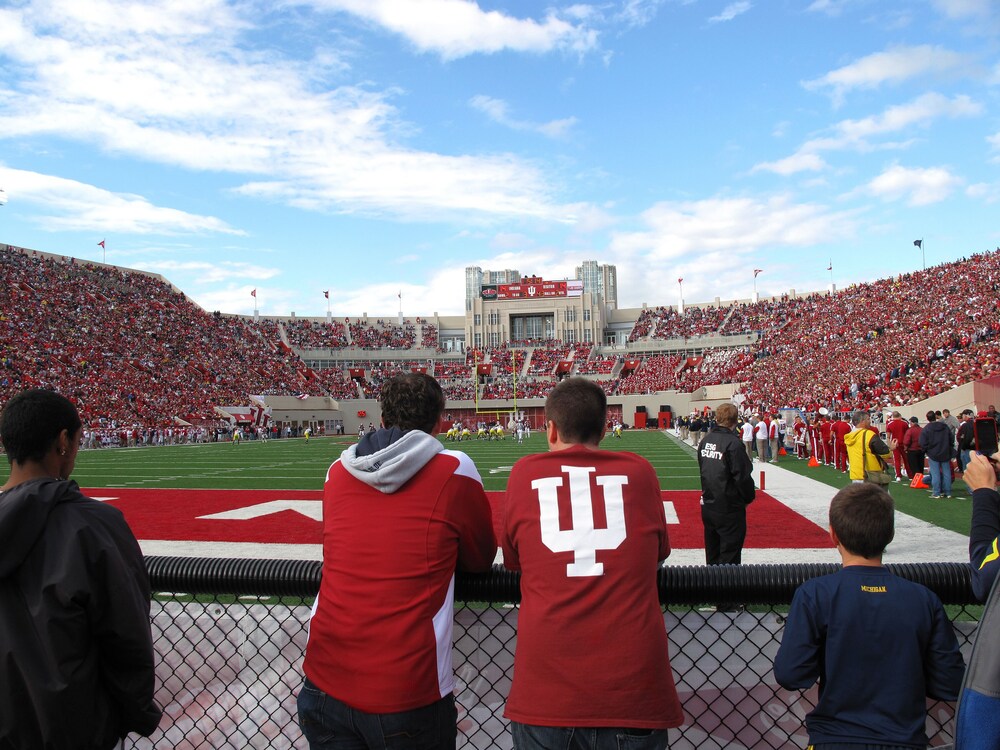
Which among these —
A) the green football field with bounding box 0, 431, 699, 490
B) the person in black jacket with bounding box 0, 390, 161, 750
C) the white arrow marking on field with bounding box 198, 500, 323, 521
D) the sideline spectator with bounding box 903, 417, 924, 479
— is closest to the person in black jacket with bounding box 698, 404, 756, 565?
the person in black jacket with bounding box 0, 390, 161, 750

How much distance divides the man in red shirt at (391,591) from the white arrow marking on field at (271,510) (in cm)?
928

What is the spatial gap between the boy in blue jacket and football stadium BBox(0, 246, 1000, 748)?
0.27 m

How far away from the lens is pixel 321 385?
6919cm

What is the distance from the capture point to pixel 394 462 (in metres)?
2.33

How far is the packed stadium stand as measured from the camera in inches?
1404

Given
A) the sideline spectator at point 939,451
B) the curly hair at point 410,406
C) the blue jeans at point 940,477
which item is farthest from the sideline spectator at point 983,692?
the blue jeans at point 940,477

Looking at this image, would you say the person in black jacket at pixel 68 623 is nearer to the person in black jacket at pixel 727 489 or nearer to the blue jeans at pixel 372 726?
the blue jeans at pixel 372 726

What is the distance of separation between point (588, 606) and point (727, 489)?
14.6ft

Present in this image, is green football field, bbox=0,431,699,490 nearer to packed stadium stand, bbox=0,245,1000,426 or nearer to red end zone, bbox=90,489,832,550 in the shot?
red end zone, bbox=90,489,832,550

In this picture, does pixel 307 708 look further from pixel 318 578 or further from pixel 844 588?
pixel 844 588

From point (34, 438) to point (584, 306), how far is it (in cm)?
7745

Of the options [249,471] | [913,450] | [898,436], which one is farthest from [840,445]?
[249,471]

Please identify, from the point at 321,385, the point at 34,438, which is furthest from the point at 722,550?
the point at 321,385

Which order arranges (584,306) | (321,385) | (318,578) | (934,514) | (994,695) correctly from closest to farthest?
(994,695) → (318,578) → (934,514) → (321,385) → (584,306)
